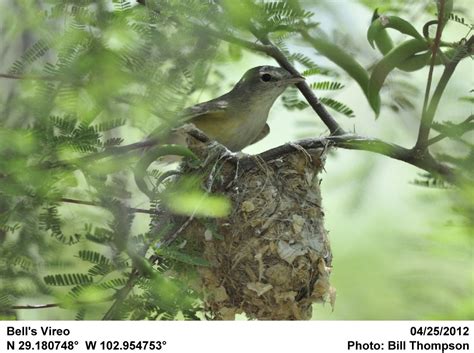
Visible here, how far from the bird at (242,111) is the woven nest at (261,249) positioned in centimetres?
86

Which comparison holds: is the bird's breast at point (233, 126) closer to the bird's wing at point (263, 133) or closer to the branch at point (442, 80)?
the bird's wing at point (263, 133)

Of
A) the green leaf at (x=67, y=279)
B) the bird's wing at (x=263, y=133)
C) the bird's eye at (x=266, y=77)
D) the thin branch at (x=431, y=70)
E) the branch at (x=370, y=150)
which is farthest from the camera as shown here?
the bird's wing at (x=263, y=133)

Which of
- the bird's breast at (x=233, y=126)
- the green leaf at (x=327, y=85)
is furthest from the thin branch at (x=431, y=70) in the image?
the bird's breast at (x=233, y=126)

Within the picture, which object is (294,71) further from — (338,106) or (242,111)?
(242,111)

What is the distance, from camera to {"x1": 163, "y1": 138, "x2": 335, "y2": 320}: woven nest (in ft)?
→ 15.2

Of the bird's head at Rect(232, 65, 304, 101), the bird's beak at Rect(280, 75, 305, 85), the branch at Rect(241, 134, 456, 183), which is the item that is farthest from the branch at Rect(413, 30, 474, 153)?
the bird's head at Rect(232, 65, 304, 101)

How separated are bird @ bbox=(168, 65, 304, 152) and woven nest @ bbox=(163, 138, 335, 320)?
86 cm

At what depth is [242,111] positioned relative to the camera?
19.1 ft

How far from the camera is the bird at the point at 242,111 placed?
5.72 m

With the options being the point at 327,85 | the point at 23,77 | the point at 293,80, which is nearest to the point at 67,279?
the point at 23,77

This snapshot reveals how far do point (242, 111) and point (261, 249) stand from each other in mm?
1476

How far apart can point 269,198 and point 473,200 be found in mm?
1938

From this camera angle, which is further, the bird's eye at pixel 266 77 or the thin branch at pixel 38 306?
the bird's eye at pixel 266 77

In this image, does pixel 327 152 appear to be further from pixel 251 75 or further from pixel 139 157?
pixel 139 157
